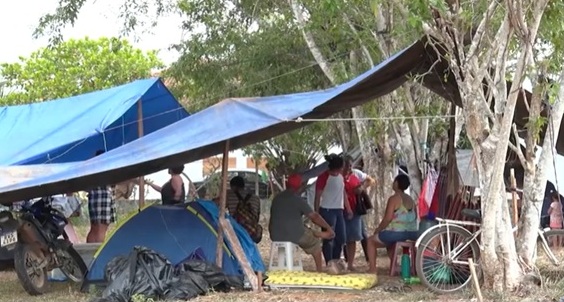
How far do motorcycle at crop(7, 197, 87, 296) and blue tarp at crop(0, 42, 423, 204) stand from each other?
510 mm

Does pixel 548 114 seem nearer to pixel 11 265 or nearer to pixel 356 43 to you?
pixel 356 43

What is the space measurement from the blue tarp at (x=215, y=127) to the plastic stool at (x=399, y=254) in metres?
1.55

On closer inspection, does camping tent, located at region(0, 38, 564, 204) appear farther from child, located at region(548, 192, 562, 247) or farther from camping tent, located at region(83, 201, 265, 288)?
child, located at region(548, 192, 562, 247)

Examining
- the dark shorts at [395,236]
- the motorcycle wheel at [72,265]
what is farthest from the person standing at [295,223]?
the motorcycle wheel at [72,265]

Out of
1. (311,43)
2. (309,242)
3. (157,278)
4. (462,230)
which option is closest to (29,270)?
(157,278)

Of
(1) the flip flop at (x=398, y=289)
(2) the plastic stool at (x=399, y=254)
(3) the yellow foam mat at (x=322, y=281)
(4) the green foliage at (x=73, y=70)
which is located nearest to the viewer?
(1) the flip flop at (x=398, y=289)

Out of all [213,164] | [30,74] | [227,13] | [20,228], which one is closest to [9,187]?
[20,228]

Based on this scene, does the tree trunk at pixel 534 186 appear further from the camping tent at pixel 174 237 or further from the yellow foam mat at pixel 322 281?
the camping tent at pixel 174 237

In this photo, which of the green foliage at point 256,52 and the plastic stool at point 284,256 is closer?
the plastic stool at point 284,256

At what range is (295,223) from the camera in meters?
8.84

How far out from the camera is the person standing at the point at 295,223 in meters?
8.85

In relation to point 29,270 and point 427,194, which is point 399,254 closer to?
point 427,194

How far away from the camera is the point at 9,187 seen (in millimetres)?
7270

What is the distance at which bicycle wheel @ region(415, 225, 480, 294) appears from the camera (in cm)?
764
